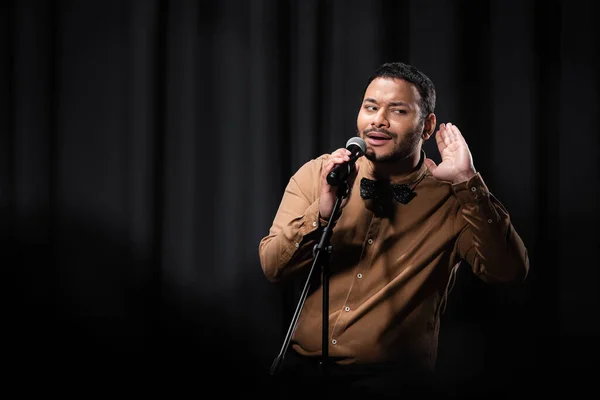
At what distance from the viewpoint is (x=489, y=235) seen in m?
1.86

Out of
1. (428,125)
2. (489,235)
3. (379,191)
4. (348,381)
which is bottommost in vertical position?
(348,381)

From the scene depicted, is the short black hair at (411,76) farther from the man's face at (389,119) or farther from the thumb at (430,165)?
the thumb at (430,165)

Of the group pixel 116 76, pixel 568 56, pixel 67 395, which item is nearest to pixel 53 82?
pixel 116 76

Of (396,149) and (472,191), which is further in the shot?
(396,149)

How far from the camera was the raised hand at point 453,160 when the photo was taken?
1904mm

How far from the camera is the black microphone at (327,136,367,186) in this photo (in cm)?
159

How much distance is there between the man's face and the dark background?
74 cm

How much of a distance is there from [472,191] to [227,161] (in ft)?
4.21

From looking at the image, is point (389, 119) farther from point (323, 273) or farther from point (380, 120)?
point (323, 273)

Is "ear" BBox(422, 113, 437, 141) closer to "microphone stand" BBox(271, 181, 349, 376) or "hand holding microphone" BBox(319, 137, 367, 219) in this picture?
"hand holding microphone" BBox(319, 137, 367, 219)

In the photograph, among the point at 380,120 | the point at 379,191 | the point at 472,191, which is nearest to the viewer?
the point at 472,191

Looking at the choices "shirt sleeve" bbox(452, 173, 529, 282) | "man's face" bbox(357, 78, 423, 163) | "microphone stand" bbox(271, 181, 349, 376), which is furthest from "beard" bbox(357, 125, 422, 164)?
"microphone stand" bbox(271, 181, 349, 376)

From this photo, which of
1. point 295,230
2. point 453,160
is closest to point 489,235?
point 453,160

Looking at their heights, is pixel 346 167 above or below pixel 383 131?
below
